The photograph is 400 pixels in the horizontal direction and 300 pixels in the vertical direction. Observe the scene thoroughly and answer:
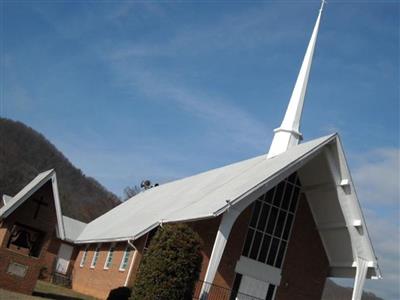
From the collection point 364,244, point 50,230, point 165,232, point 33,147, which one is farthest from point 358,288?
point 33,147

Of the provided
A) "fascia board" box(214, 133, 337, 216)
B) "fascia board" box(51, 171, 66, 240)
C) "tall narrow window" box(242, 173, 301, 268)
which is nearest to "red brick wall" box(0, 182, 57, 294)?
"fascia board" box(51, 171, 66, 240)

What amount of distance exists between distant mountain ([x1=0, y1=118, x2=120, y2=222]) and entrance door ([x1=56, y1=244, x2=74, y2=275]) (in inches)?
2146

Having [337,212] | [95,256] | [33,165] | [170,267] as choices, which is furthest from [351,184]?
[33,165]

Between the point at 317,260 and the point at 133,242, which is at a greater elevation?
the point at 317,260

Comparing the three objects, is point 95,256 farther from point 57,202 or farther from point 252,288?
point 57,202

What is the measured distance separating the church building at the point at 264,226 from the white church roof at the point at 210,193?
0.07 m

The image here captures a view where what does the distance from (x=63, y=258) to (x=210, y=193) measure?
1593 centimetres

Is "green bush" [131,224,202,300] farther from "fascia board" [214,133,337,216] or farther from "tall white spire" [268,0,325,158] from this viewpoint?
"tall white spire" [268,0,325,158]

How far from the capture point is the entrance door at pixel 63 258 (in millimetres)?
36500

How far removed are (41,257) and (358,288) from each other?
37.3 feet

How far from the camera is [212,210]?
784 inches

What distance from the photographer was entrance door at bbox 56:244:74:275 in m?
36.5

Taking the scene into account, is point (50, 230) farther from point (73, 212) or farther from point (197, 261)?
point (73, 212)

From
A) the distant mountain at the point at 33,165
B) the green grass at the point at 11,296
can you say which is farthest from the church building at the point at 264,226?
the distant mountain at the point at 33,165
